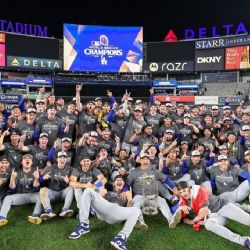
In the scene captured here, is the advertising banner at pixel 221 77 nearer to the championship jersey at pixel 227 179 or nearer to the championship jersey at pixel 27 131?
the championship jersey at pixel 227 179

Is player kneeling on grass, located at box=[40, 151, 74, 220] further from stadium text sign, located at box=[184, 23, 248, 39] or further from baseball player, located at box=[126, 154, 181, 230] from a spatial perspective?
stadium text sign, located at box=[184, 23, 248, 39]

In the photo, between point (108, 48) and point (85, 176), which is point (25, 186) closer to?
point (85, 176)

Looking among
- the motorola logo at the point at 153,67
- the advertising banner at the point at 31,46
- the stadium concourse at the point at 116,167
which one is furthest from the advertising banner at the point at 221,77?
the stadium concourse at the point at 116,167

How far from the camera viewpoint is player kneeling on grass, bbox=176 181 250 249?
642cm

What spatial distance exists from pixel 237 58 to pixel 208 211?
40941 millimetres

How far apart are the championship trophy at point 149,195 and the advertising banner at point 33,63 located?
39912mm

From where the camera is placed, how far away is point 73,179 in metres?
8.09

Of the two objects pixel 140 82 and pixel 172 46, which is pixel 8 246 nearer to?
pixel 140 82

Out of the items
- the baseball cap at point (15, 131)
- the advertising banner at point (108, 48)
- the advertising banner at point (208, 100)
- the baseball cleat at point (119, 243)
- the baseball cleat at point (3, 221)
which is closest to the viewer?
the baseball cleat at point (119, 243)

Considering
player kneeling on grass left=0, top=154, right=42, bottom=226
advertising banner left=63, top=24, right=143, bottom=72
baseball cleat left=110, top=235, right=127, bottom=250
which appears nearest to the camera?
baseball cleat left=110, top=235, right=127, bottom=250

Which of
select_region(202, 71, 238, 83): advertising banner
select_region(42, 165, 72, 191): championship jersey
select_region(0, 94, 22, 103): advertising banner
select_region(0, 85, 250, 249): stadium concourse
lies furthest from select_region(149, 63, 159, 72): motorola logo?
select_region(42, 165, 72, 191): championship jersey

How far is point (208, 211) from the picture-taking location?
6926 millimetres

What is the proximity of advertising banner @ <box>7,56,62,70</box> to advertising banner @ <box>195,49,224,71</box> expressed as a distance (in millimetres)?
18681

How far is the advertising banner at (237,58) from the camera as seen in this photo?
144 feet
